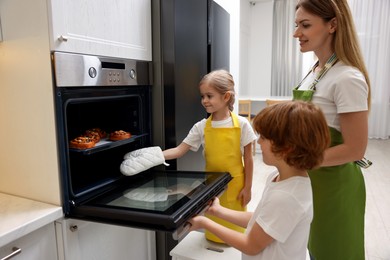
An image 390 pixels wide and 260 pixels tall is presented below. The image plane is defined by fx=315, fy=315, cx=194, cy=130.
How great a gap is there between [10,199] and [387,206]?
301 cm

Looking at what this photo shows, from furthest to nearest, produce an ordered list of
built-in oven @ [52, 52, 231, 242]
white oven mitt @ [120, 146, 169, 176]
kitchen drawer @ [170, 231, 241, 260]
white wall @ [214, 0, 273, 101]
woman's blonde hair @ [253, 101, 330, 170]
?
white wall @ [214, 0, 273, 101]
kitchen drawer @ [170, 231, 241, 260]
white oven mitt @ [120, 146, 169, 176]
built-in oven @ [52, 52, 231, 242]
woman's blonde hair @ [253, 101, 330, 170]

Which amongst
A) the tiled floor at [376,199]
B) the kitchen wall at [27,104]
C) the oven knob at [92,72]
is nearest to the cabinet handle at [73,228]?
the kitchen wall at [27,104]

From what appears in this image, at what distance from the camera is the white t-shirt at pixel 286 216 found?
0.83m

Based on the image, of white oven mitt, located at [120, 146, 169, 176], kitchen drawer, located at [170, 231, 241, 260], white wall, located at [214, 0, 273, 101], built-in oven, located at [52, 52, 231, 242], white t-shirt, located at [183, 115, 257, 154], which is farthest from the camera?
white wall, located at [214, 0, 273, 101]

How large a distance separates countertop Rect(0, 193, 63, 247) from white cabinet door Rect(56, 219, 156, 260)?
6 cm

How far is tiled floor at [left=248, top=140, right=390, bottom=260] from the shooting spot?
7.29 feet

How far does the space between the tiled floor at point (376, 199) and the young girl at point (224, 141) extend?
124 centimetres

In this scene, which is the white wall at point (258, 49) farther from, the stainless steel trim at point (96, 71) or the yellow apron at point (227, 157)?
the stainless steel trim at point (96, 71)

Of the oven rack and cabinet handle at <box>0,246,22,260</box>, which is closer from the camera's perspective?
cabinet handle at <box>0,246,22,260</box>

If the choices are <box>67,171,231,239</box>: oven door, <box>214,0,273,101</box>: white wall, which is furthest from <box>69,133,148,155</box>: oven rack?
<box>214,0,273,101</box>: white wall

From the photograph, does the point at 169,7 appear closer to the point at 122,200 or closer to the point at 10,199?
the point at 122,200

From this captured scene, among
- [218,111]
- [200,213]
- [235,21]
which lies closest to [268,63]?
[235,21]

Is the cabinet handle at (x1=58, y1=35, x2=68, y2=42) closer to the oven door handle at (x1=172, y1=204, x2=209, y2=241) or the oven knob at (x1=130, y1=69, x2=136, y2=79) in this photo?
the oven knob at (x1=130, y1=69, x2=136, y2=79)

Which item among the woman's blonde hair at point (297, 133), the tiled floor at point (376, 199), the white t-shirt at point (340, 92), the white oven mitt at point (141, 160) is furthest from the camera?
the tiled floor at point (376, 199)
